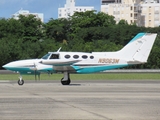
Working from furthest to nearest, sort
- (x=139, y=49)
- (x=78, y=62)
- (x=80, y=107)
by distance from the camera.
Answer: (x=139, y=49)
(x=78, y=62)
(x=80, y=107)

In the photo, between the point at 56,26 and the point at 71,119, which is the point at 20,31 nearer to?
the point at 56,26

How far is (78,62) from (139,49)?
4.53 meters

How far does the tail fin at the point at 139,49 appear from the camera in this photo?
128 feet

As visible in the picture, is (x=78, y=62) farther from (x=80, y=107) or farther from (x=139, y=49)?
(x=80, y=107)

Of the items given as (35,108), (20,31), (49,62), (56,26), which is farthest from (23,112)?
(56,26)

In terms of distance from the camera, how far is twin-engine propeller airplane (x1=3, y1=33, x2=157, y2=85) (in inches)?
1455

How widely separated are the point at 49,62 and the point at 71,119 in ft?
66.3

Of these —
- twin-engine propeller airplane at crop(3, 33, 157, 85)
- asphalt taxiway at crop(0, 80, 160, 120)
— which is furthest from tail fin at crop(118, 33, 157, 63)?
asphalt taxiway at crop(0, 80, 160, 120)

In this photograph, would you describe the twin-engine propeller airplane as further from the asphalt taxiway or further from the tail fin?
the asphalt taxiway

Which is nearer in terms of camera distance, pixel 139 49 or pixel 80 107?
pixel 80 107

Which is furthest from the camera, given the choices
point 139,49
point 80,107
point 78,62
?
point 139,49

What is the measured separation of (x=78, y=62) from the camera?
37.6 metres

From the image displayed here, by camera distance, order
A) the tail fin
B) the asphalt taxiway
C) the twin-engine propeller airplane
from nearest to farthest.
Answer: the asphalt taxiway, the twin-engine propeller airplane, the tail fin

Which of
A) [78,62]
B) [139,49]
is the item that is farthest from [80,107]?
[139,49]
